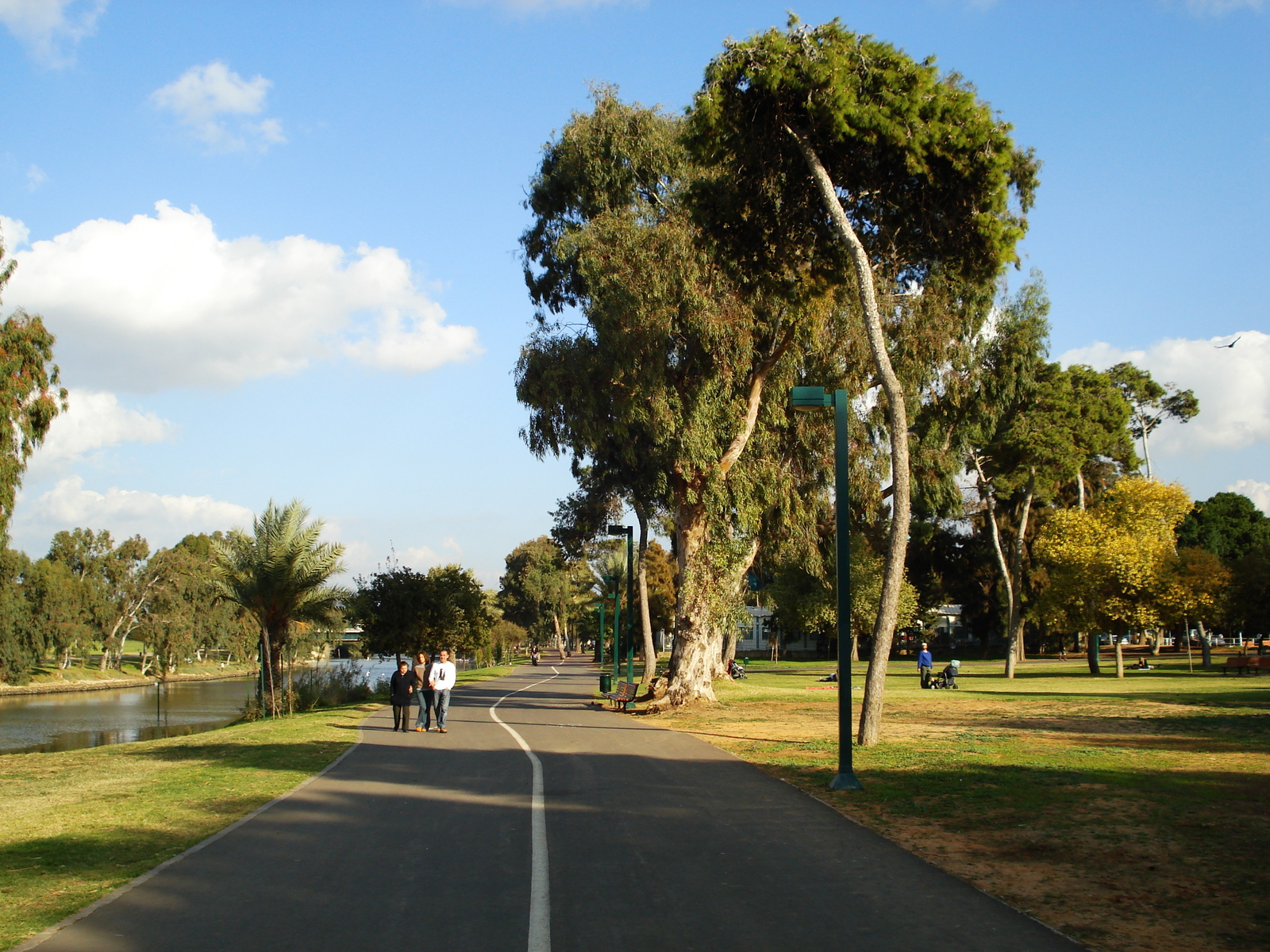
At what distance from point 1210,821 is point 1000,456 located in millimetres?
43335

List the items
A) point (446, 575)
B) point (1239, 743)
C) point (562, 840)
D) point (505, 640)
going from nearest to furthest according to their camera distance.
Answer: point (562, 840)
point (1239, 743)
point (446, 575)
point (505, 640)

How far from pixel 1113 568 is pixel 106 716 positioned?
142 ft

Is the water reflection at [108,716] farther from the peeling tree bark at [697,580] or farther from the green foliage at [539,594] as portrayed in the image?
the green foliage at [539,594]

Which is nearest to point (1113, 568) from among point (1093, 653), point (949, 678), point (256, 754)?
point (1093, 653)

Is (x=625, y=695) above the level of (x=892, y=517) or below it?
below

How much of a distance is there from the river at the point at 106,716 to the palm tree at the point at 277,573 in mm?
3541

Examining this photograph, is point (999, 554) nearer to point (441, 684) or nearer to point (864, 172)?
point (864, 172)

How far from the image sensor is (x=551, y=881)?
731cm

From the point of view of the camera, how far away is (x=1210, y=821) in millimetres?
9375

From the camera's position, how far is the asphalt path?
5906mm

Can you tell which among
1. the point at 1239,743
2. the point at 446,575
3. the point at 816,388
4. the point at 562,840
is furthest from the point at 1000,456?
the point at 562,840

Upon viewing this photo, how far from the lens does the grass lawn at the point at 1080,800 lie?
6637mm

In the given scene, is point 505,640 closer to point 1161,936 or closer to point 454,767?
point 454,767

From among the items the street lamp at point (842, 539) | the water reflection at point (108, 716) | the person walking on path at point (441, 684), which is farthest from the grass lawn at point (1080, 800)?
the water reflection at point (108, 716)
